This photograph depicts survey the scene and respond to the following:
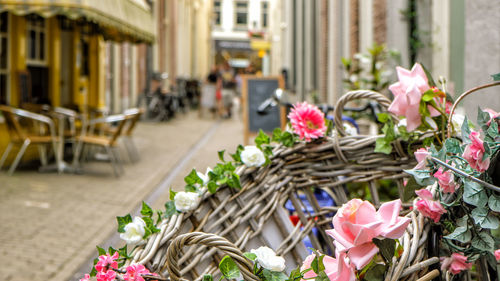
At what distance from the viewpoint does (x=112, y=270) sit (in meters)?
1.15

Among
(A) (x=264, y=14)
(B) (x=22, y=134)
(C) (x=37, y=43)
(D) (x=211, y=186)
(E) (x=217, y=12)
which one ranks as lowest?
(B) (x=22, y=134)

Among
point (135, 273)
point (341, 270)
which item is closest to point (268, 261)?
point (341, 270)

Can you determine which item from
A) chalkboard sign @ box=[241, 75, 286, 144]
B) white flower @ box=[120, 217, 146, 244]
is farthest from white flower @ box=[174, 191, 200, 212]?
chalkboard sign @ box=[241, 75, 286, 144]

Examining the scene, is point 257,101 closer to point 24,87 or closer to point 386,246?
point 24,87

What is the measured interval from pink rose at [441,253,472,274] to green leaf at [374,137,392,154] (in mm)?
485

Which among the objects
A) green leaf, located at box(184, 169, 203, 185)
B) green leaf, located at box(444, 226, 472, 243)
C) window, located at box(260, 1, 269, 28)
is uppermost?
window, located at box(260, 1, 269, 28)

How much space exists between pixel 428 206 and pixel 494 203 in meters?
0.14

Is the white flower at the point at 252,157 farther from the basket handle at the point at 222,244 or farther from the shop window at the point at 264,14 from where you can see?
the shop window at the point at 264,14

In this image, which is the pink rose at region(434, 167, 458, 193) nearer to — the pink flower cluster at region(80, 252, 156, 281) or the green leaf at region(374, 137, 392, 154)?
the green leaf at region(374, 137, 392, 154)

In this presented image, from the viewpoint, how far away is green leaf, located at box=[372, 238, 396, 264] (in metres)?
0.98

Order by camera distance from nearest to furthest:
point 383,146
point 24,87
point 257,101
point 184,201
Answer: point 184,201, point 383,146, point 257,101, point 24,87

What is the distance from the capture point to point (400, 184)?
67.3 inches

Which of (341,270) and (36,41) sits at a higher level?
(36,41)

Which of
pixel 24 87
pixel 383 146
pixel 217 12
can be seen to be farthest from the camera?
pixel 217 12
